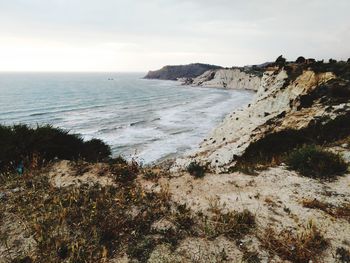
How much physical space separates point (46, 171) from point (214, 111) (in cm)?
5733

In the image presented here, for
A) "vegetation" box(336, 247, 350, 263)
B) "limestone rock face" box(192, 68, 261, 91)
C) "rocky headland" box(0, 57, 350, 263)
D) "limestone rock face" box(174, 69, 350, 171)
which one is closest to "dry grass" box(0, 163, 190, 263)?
"rocky headland" box(0, 57, 350, 263)

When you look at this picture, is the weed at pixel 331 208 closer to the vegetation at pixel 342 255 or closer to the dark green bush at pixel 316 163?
the vegetation at pixel 342 255

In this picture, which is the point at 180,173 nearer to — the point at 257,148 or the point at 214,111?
the point at 257,148

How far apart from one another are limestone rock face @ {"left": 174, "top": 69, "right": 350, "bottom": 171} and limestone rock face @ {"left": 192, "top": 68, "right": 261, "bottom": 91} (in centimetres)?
9348

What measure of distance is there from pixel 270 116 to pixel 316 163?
18.4 m

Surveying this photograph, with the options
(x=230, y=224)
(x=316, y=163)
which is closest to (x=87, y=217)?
(x=230, y=224)

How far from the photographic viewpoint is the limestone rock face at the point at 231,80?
13012cm

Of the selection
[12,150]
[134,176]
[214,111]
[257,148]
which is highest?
[12,150]

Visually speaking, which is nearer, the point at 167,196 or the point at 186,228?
the point at 186,228

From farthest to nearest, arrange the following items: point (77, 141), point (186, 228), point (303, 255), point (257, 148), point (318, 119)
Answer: point (318, 119) < point (257, 148) < point (77, 141) < point (186, 228) < point (303, 255)

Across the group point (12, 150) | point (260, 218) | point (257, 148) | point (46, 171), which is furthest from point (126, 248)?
point (257, 148)

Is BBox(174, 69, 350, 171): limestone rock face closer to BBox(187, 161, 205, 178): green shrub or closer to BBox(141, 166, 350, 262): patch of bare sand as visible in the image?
BBox(187, 161, 205, 178): green shrub

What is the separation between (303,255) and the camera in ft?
19.2

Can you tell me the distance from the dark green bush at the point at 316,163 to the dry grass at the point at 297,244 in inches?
146
